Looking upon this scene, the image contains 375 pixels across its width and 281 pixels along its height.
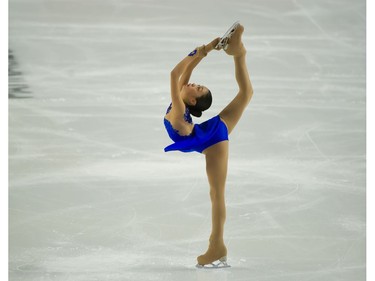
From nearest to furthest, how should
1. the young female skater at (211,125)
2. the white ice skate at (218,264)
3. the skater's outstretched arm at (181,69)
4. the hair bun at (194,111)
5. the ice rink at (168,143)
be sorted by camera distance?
the skater's outstretched arm at (181,69) < the young female skater at (211,125) < the hair bun at (194,111) < the white ice skate at (218,264) < the ice rink at (168,143)

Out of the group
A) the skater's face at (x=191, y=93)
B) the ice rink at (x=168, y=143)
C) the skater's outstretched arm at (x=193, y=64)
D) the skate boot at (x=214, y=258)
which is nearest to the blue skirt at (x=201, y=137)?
the skater's face at (x=191, y=93)

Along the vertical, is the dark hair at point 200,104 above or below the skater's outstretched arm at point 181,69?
below

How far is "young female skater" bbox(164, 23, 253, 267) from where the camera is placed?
16.1 feet

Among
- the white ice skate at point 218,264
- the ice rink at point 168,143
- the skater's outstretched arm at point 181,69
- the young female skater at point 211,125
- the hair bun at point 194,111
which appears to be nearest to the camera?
the skater's outstretched arm at point 181,69

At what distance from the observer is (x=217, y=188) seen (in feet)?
16.5

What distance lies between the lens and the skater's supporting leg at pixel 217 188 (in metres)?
4.99

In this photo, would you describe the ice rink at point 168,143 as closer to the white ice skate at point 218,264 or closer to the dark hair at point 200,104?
the white ice skate at point 218,264

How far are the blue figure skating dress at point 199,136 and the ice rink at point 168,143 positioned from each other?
778 mm

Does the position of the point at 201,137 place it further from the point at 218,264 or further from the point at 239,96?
the point at 218,264

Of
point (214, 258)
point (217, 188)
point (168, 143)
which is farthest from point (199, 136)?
point (168, 143)

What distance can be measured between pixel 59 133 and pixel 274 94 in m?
2.12

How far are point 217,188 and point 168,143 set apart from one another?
212 centimetres

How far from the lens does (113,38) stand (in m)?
9.03

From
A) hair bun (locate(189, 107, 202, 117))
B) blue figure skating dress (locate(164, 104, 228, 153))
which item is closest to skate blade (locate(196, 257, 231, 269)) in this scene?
blue figure skating dress (locate(164, 104, 228, 153))
